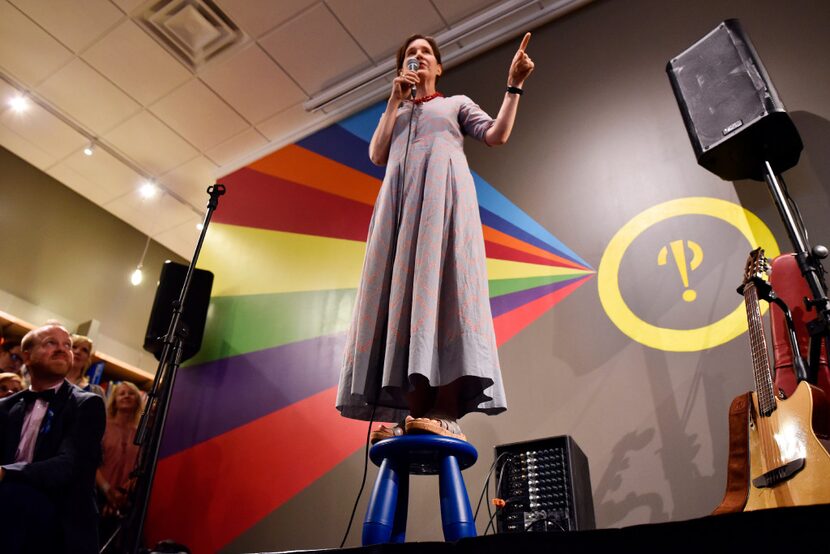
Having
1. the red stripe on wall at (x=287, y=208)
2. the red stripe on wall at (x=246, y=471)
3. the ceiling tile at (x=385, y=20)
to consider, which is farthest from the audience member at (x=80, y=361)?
the ceiling tile at (x=385, y=20)

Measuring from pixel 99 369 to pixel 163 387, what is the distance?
2.15 m

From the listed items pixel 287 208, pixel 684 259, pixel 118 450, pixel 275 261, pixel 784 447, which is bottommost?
pixel 784 447

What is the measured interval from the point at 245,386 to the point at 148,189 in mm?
2455

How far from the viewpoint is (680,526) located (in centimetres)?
99

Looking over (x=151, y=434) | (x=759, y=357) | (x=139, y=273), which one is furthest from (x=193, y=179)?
(x=759, y=357)

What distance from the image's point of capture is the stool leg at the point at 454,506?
4.47 ft

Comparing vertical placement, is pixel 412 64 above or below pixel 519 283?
above

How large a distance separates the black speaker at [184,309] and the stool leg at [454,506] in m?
2.51

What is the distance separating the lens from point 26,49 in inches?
160

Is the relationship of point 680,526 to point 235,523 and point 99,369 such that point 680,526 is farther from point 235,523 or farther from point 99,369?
point 99,369

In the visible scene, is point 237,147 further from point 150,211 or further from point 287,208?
point 150,211

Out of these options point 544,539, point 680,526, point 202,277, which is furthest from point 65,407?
point 680,526

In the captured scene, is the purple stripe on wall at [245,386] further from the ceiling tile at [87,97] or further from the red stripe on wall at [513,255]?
the ceiling tile at [87,97]

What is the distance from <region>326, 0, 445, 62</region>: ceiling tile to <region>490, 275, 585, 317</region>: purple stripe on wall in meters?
1.83
